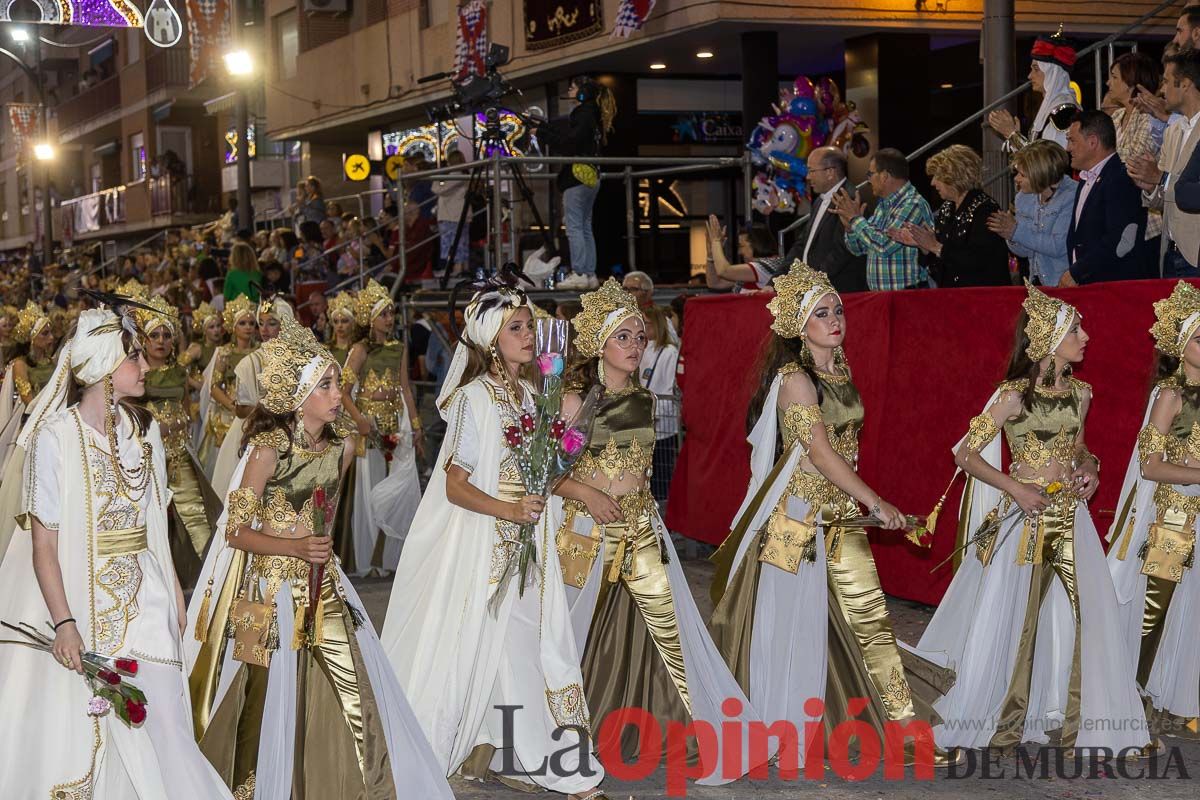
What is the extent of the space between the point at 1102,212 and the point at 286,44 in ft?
85.2

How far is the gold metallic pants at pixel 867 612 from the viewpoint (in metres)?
6.43

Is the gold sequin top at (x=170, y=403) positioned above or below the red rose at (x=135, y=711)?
above

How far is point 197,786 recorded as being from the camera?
5.09m

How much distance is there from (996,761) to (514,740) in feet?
7.00

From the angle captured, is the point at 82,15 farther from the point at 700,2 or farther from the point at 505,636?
the point at 505,636

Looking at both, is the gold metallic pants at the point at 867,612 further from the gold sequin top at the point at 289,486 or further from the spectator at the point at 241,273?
the spectator at the point at 241,273

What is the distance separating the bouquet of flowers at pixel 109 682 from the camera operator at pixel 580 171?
10.2 meters

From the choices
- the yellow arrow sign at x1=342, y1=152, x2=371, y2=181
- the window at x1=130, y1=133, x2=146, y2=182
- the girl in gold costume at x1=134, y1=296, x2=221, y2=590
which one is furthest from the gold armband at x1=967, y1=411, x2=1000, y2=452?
the window at x1=130, y1=133, x2=146, y2=182

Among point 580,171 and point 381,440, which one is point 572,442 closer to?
point 381,440

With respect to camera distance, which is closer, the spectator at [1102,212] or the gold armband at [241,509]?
the gold armband at [241,509]


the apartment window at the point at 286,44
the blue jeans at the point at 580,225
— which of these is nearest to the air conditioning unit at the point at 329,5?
the apartment window at the point at 286,44

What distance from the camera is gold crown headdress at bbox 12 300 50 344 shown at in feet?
41.0

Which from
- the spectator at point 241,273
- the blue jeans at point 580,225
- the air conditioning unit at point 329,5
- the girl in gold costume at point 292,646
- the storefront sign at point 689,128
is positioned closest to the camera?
the girl in gold costume at point 292,646

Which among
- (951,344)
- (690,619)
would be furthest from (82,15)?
(690,619)
